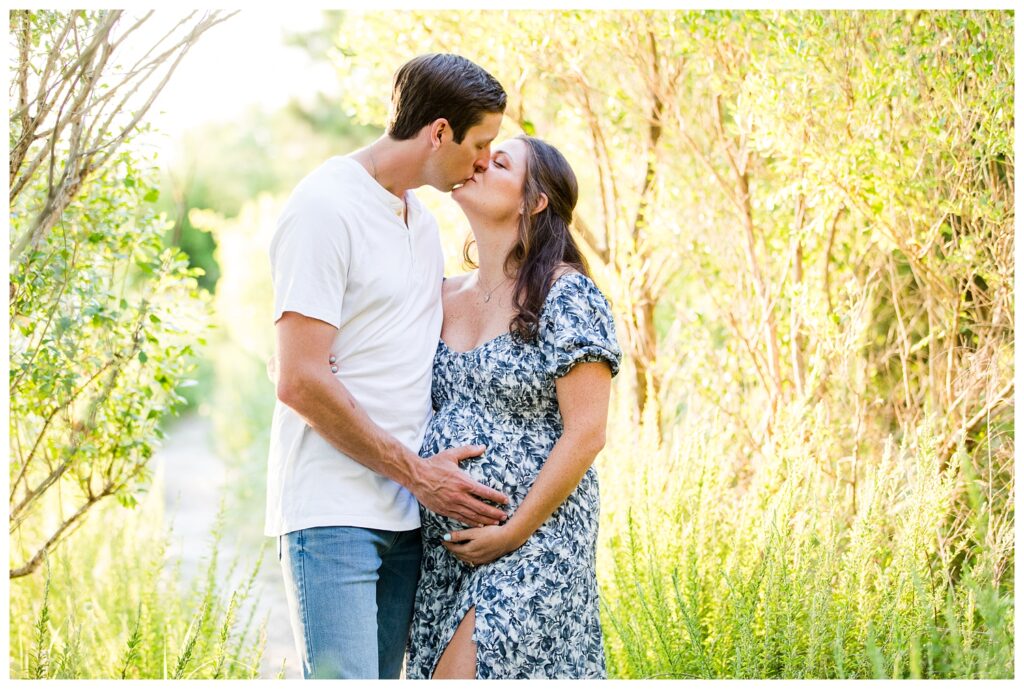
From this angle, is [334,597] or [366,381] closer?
[334,597]

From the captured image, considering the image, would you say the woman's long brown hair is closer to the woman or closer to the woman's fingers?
the woman

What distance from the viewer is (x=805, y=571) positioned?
2.95 meters

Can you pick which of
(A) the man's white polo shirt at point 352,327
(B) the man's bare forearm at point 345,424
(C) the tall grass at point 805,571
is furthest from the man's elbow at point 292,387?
(C) the tall grass at point 805,571

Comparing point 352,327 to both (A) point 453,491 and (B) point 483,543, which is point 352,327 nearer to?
(A) point 453,491

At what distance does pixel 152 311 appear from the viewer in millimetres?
3201

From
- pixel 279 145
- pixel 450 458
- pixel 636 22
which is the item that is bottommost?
pixel 450 458

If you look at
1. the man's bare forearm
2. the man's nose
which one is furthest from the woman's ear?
the man's bare forearm

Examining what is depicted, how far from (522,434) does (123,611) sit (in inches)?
87.2

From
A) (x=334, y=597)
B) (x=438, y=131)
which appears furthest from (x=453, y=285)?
(x=334, y=597)

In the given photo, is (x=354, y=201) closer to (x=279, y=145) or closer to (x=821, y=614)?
(x=821, y=614)

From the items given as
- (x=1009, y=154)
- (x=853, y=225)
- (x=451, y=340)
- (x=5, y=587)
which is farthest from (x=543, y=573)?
(x=853, y=225)

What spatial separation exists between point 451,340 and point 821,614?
1.33 metres

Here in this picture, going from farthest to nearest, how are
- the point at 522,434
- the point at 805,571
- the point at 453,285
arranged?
1. the point at 805,571
2. the point at 453,285
3. the point at 522,434

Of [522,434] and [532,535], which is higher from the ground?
[522,434]
